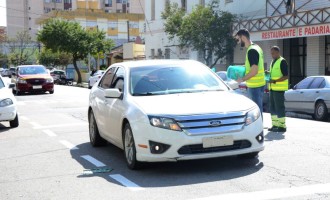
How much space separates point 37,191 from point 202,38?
25.8 metres

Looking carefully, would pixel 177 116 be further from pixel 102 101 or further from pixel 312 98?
pixel 312 98

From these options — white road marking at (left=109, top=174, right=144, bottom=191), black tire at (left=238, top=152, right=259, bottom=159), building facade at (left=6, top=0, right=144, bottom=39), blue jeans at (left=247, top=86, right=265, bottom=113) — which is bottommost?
white road marking at (left=109, top=174, right=144, bottom=191)

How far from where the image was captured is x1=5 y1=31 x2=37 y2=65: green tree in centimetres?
9419

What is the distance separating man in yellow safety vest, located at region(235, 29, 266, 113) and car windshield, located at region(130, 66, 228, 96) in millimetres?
1785

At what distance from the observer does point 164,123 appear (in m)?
6.75

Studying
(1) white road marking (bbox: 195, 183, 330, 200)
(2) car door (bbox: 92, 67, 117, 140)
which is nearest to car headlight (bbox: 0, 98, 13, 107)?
(2) car door (bbox: 92, 67, 117, 140)

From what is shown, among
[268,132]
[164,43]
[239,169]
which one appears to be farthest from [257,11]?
[239,169]

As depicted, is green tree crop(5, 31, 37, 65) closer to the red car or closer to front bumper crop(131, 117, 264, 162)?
the red car

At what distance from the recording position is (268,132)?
10570 mm

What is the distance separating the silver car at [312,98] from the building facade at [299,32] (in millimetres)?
6997

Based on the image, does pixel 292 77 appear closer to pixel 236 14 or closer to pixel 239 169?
pixel 236 14

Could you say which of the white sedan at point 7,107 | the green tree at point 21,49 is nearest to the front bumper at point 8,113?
the white sedan at point 7,107

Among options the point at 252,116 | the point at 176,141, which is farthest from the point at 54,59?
the point at 176,141

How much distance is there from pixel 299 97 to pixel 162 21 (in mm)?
28383
